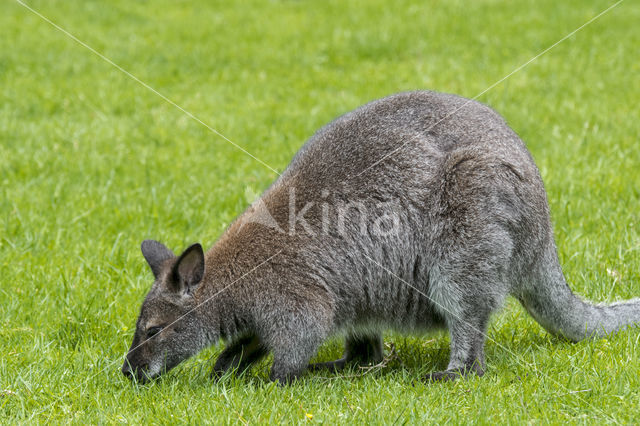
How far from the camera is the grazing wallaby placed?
4.50 m

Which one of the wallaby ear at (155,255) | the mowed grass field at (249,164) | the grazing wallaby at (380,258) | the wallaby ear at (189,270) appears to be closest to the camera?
the mowed grass field at (249,164)

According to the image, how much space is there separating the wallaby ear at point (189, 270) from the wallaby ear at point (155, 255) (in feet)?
0.68

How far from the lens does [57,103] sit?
32.0 ft

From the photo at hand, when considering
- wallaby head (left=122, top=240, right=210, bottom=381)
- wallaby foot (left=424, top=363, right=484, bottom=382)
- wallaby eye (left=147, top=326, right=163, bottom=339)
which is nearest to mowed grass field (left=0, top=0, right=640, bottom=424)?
wallaby foot (left=424, top=363, right=484, bottom=382)

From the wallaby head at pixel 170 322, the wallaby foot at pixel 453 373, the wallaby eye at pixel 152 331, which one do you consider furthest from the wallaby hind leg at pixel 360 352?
the wallaby eye at pixel 152 331

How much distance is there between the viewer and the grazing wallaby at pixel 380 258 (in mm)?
4500

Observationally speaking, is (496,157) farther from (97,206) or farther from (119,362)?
(97,206)

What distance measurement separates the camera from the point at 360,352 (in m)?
5.17

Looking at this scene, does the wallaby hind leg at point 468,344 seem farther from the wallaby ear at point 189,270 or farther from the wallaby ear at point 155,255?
the wallaby ear at point 155,255

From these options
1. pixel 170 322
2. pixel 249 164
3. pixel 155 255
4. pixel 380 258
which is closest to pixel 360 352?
pixel 380 258

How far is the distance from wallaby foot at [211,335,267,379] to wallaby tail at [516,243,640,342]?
1546 mm

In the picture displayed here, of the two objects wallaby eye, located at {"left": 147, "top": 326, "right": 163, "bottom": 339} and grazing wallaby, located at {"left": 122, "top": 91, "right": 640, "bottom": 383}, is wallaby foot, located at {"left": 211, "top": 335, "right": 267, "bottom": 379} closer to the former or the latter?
grazing wallaby, located at {"left": 122, "top": 91, "right": 640, "bottom": 383}

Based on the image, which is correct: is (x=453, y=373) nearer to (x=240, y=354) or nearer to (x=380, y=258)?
(x=380, y=258)

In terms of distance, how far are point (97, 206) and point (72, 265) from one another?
113cm
